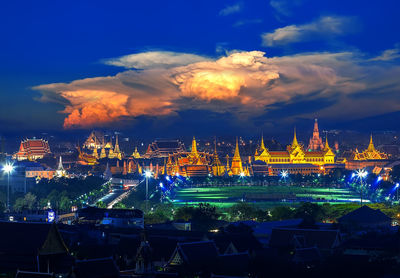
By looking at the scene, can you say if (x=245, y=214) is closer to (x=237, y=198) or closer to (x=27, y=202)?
(x=27, y=202)

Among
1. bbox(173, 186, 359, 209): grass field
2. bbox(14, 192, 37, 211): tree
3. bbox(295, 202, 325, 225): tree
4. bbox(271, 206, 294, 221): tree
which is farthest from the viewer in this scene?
bbox(173, 186, 359, 209): grass field

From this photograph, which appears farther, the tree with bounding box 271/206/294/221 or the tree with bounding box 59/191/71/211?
the tree with bounding box 59/191/71/211

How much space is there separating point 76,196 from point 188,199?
50.3 feet

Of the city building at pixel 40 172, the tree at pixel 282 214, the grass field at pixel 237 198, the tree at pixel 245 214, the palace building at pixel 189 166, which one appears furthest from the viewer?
the palace building at pixel 189 166

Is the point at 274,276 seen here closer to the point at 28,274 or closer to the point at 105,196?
the point at 28,274

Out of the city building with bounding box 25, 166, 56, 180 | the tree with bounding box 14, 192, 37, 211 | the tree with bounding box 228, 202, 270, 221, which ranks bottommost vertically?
the tree with bounding box 228, 202, 270, 221

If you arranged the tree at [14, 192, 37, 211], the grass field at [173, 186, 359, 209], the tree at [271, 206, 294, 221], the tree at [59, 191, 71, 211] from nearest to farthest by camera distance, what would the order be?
the tree at [271, 206, 294, 221] → the tree at [59, 191, 71, 211] → the tree at [14, 192, 37, 211] → the grass field at [173, 186, 359, 209]

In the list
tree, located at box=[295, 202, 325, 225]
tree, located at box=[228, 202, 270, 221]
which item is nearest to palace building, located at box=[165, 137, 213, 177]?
tree, located at box=[228, 202, 270, 221]

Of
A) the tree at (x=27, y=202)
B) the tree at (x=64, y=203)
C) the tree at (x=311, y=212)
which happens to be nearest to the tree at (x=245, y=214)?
the tree at (x=311, y=212)

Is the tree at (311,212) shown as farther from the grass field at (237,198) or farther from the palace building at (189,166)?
the palace building at (189,166)

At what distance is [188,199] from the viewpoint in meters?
105

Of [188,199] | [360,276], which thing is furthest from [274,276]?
[188,199]

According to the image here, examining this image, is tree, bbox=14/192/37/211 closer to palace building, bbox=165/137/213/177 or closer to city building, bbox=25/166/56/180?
city building, bbox=25/166/56/180

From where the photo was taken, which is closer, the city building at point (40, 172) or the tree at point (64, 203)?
the tree at point (64, 203)
